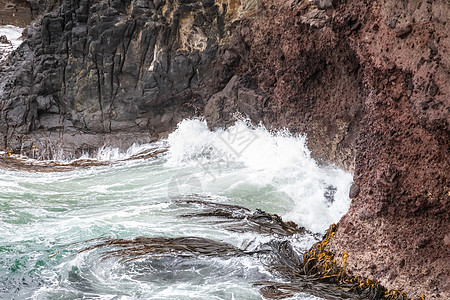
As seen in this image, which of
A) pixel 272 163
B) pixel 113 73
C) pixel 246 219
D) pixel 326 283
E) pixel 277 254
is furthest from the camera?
pixel 113 73

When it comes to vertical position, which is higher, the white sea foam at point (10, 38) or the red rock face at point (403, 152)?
the white sea foam at point (10, 38)

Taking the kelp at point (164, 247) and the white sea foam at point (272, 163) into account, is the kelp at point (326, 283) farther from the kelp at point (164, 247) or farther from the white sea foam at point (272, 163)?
the white sea foam at point (272, 163)

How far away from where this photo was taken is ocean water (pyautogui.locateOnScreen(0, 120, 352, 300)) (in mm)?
4480

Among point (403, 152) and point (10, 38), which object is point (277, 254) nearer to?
point (403, 152)

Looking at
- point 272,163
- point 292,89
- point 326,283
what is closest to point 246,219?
point 326,283

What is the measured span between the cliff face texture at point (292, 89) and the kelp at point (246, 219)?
1277 millimetres

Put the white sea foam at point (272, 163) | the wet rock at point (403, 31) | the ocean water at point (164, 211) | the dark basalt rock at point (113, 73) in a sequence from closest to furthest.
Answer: the wet rock at point (403, 31)
the ocean water at point (164, 211)
the white sea foam at point (272, 163)
the dark basalt rock at point (113, 73)

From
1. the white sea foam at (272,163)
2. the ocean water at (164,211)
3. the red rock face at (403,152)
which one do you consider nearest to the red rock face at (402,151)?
the red rock face at (403,152)

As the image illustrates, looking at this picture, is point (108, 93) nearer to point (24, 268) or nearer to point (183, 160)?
point (183, 160)

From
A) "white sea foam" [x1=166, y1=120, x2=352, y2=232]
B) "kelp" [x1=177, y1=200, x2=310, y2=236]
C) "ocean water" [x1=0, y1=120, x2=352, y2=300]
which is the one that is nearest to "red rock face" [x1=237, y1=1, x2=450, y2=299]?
"ocean water" [x1=0, y1=120, x2=352, y2=300]

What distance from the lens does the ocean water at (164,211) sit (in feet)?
14.7

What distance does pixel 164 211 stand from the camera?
6.69 m

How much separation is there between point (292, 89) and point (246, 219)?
3.77 metres

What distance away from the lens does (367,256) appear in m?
4.08
